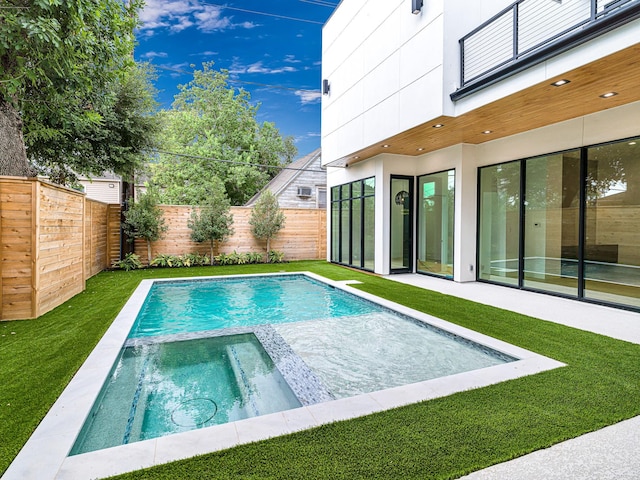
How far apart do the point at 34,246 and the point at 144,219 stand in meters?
5.55

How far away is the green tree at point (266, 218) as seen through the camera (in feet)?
38.5

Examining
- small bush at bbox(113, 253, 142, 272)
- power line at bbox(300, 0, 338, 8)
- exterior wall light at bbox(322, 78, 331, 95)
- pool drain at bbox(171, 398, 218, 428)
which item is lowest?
pool drain at bbox(171, 398, 218, 428)

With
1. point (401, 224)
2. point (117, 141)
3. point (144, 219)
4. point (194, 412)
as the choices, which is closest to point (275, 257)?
→ point (144, 219)

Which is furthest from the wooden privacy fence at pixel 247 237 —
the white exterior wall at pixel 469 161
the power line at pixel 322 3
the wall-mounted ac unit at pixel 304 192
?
the power line at pixel 322 3

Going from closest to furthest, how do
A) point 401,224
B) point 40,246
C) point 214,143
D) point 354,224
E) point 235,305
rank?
point 40,246, point 235,305, point 401,224, point 354,224, point 214,143

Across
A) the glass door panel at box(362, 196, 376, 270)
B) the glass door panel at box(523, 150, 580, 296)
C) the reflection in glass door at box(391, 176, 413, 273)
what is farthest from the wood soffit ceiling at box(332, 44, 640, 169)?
the glass door panel at box(362, 196, 376, 270)

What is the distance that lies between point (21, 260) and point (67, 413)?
3.34 metres

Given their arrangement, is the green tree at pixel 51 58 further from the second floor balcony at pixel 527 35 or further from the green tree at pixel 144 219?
the second floor balcony at pixel 527 35

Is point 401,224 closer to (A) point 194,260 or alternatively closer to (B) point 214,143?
(A) point 194,260

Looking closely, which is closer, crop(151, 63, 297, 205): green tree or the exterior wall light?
the exterior wall light

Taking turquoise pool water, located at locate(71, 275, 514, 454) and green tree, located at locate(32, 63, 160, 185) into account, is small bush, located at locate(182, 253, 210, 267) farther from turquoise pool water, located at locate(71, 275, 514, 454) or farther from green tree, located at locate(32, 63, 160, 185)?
turquoise pool water, located at locate(71, 275, 514, 454)

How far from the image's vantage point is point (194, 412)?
2770mm

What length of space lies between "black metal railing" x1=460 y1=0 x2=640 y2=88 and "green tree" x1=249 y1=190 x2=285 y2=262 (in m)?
7.19

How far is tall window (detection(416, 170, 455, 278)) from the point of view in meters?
8.56
